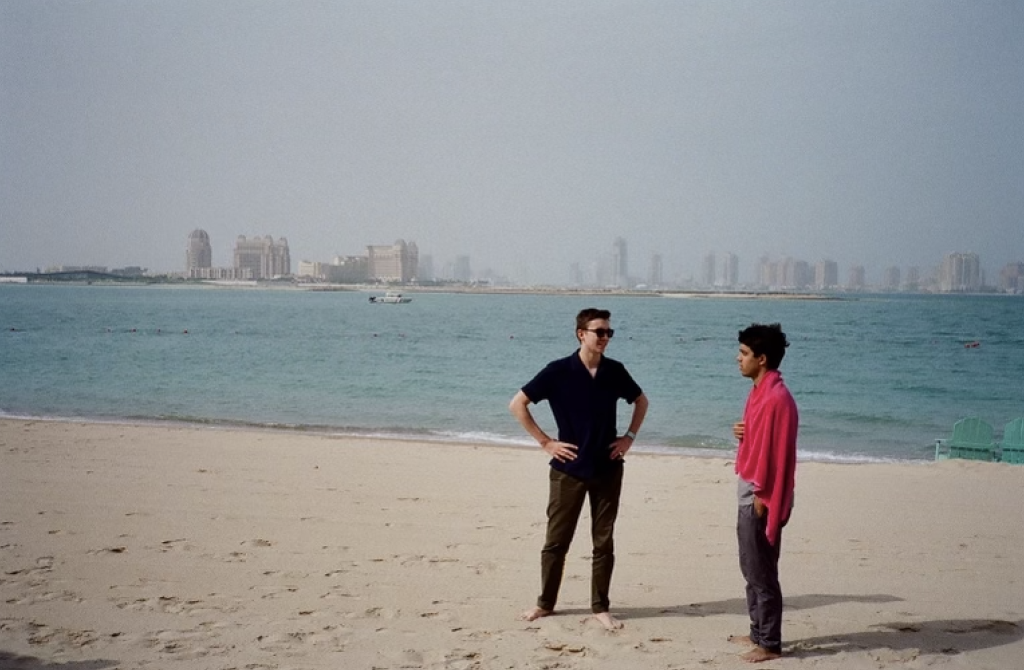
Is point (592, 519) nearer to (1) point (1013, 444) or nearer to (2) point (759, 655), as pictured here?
(2) point (759, 655)

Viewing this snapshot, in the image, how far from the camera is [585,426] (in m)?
5.07

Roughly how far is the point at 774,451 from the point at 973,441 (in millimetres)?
10432

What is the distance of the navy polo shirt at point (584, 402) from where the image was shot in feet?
16.6

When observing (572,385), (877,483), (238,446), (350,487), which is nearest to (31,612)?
(572,385)

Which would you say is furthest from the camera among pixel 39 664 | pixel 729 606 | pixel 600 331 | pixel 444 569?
pixel 444 569

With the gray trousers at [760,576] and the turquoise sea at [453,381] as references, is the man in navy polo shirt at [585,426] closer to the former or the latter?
the gray trousers at [760,576]

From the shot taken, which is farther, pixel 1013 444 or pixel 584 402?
pixel 1013 444

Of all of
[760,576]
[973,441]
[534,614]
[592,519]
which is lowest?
[973,441]

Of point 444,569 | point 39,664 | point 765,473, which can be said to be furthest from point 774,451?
point 39,664

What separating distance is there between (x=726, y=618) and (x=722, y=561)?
1486 mm

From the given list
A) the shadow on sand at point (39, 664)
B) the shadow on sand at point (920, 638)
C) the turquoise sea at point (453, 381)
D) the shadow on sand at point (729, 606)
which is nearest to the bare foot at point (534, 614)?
the shadow on sand at point (729, 606)

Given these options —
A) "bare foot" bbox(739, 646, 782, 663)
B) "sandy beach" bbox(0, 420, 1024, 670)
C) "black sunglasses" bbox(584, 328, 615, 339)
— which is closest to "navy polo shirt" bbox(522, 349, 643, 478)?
"black sunglasses" bbox(584, 328, 615, 339)

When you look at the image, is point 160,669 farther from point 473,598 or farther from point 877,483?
point 877,483

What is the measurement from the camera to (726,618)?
5.55m
